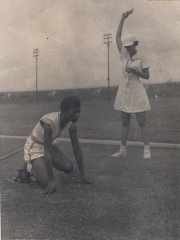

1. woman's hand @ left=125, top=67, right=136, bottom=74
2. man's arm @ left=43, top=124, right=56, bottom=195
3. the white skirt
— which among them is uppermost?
woman's hand @ left=125, top=67, right=136, bottom=74

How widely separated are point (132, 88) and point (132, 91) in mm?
39

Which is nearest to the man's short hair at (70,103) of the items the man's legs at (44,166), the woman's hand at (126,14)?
the man's legs at (44,166)

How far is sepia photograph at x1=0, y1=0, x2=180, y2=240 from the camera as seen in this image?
2.50m

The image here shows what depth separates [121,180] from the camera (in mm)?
3543

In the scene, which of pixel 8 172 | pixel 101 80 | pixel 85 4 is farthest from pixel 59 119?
pixel 101 80

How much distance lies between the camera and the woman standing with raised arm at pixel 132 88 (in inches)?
173

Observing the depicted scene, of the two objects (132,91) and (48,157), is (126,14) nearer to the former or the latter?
(132,91)

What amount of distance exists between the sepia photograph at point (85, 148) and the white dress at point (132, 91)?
1 centimetres

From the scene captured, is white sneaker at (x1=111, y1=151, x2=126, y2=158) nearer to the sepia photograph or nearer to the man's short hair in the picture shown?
the sepia photograph

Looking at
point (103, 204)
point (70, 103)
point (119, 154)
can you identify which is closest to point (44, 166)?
point (70, 103)

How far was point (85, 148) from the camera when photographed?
5.27m

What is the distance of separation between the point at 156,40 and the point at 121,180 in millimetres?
1688

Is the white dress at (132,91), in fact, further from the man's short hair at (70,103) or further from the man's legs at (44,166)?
the man's short hair at (70,103)

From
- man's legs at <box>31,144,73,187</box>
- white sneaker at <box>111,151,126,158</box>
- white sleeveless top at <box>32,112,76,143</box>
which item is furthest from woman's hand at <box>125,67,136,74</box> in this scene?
man's legs at <box>31,144,73,187</box>
